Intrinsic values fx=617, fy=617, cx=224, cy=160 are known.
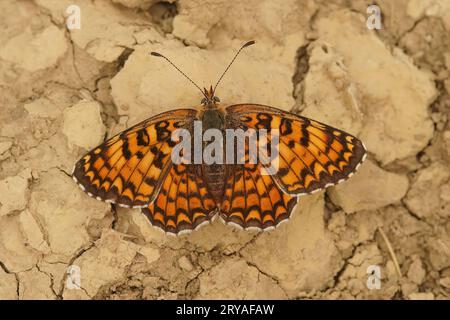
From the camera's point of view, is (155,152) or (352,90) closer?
(155,152)

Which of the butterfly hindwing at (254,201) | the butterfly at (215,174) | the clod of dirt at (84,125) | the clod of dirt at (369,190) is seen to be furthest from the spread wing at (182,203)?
the clod of dirt at (369,190)

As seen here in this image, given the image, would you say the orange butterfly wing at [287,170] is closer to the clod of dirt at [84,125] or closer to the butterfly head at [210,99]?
the butterfly head at [210,99]

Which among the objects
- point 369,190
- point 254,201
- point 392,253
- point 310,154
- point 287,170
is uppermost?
point 310,154

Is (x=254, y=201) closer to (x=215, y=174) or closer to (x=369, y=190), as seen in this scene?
(x=215, y=174)

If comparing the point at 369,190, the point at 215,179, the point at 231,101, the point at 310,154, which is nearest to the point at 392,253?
the point at 369,190

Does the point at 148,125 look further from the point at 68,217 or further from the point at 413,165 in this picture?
the point at 413,165

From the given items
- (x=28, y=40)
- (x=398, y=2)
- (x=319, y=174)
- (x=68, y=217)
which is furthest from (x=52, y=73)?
(x=398, y=2)
